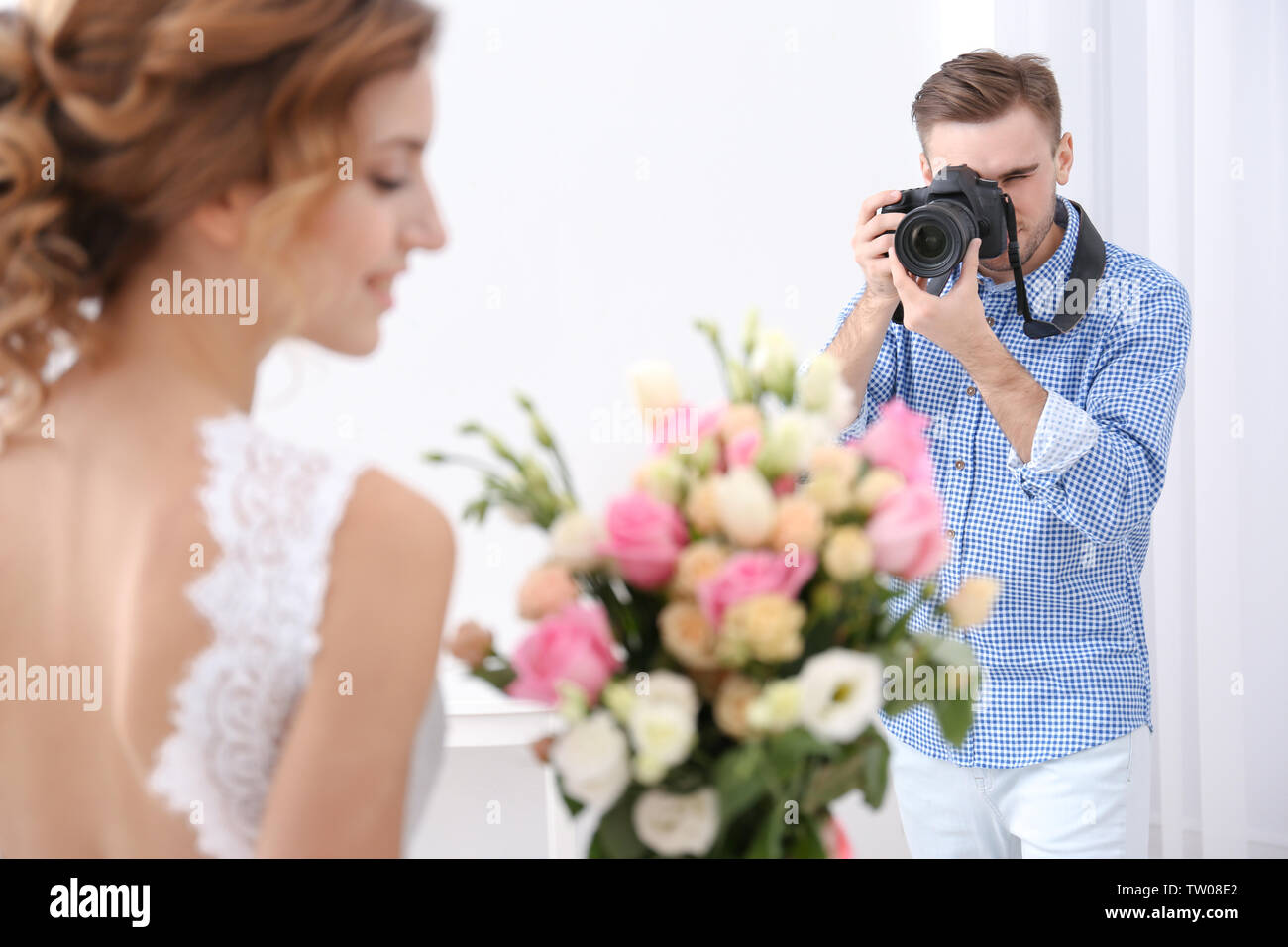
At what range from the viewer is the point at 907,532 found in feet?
1.72

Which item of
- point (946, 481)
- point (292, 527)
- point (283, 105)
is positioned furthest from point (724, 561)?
point (946, 481)

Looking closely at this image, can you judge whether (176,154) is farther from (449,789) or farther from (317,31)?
(449,789)

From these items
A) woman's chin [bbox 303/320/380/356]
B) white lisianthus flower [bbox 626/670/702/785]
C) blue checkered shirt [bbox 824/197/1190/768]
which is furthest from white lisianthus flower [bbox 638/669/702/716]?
blue checkered shirt [bbox 824/197/1190/768]

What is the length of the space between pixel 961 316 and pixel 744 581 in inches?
31.1

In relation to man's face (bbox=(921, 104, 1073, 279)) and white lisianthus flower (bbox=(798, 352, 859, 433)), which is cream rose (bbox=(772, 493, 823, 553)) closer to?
white lisianthus flower (bbox=(798, 352, 859, 433))

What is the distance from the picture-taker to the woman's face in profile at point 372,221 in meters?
0.61

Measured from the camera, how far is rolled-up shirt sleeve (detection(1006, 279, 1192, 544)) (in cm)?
114

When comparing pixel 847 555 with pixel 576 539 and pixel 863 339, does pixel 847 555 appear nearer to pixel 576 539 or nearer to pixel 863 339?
pixel 576 539

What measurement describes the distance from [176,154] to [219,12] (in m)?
0.08

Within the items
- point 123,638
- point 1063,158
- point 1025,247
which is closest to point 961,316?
point 1025,247

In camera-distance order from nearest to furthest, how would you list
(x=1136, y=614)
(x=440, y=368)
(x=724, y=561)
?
1. (x=724, y=561)
2. (x=1136, y=614)
3. (x=440, y=368)

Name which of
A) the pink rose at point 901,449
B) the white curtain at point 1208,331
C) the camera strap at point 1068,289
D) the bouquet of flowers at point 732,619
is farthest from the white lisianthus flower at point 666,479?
the white curtain at point 1208,331

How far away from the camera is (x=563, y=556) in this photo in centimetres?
52
